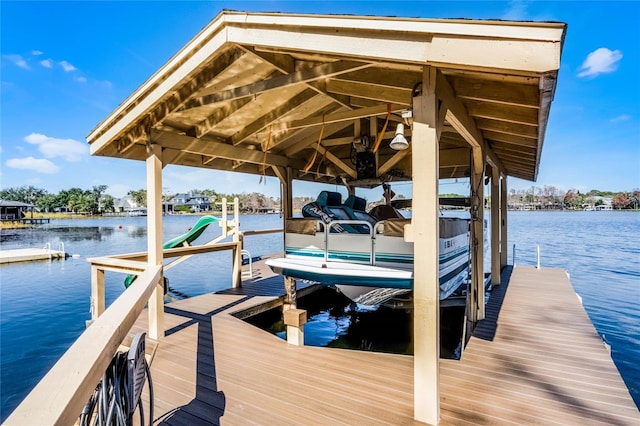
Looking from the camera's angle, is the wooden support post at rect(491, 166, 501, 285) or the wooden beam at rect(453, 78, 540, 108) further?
the wooden support post at rect(491, 166, 501, 285)

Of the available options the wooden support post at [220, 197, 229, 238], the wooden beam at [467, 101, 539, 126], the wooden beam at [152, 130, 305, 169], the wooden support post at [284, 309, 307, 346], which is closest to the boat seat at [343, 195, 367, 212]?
the wooden beam at [152, 130, 305, 169]

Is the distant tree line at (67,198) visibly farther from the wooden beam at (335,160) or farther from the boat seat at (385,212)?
the boat seat at (385,212)

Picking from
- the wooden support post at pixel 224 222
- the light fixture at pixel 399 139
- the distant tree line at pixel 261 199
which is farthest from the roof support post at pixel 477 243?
the distant tree line at pixel 261 199

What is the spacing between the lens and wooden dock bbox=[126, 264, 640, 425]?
261 cm

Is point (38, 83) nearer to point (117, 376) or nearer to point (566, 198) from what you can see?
point (117, 376)

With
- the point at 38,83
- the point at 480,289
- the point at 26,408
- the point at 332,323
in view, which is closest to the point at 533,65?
the point at 26,408

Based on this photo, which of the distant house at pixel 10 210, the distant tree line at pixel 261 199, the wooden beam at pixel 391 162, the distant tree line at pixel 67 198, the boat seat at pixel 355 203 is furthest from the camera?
the distant tree line at pixel 67 198

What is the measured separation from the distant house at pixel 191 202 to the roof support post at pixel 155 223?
84.4 m

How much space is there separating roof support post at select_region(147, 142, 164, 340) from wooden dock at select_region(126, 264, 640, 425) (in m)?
0.29

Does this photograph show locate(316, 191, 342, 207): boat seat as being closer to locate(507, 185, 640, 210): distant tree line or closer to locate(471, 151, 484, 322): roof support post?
locate(471, 151, 484, 322): roof support post

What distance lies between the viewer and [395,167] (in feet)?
22.6

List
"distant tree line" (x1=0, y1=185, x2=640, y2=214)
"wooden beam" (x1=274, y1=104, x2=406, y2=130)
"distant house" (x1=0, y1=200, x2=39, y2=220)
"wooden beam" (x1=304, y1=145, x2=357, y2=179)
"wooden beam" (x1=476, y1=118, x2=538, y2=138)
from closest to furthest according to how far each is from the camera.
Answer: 1. "wooden beam" (x1=476, y1=118, x2=538, y2=138)
2. "wooden beam" (x1=274, y1=104, x2=406, y2=130)
3. "wooden beam" (x1=304, y1=145, x2=357, y2=179)
4. "distant house" (x1=0, y1=200, x2=39, y2=220)
5. "distant tree line" (x1=0, y1=185, x2=640, y2=214)

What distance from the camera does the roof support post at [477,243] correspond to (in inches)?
183

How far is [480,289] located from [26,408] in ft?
17.5
